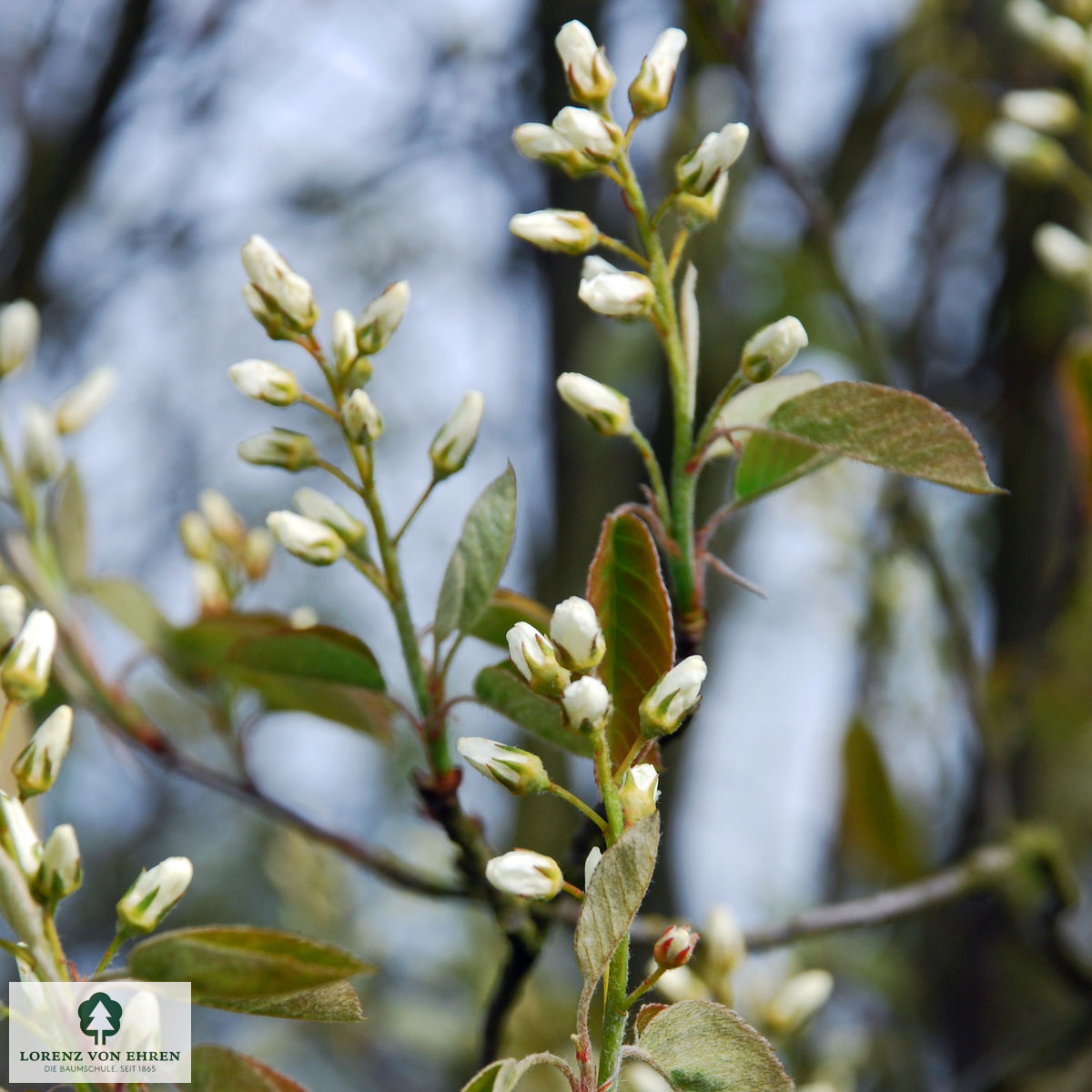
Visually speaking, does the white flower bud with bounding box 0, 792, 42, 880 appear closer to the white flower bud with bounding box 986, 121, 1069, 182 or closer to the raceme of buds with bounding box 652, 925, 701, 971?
the raceme of buds with bounding box 652, 925, 701, 971

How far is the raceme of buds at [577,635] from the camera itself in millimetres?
500

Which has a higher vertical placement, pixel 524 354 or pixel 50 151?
pixel 50 151

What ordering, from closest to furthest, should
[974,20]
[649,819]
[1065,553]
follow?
1. [649,819]
2. [1065,553]
3. [974,20]

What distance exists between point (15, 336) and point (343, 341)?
445 millimetres

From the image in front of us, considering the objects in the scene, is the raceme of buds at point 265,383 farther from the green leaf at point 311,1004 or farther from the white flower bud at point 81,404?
the white flower bud at point 81,404

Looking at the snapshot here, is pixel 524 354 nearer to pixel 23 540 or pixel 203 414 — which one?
pixel 203 414

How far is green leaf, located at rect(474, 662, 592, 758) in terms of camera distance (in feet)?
2.10

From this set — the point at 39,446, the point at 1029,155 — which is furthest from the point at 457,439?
the point at 1029,155

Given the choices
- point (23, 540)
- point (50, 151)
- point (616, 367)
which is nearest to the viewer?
point (23, 540)

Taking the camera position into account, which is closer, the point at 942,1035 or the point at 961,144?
the point at 942,1035

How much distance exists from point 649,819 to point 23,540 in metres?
0.80

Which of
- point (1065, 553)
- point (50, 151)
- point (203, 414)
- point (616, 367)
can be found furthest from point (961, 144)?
point (203, 414)

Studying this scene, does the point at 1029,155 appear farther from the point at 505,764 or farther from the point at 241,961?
the point at 241,961

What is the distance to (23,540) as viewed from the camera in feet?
3.43
